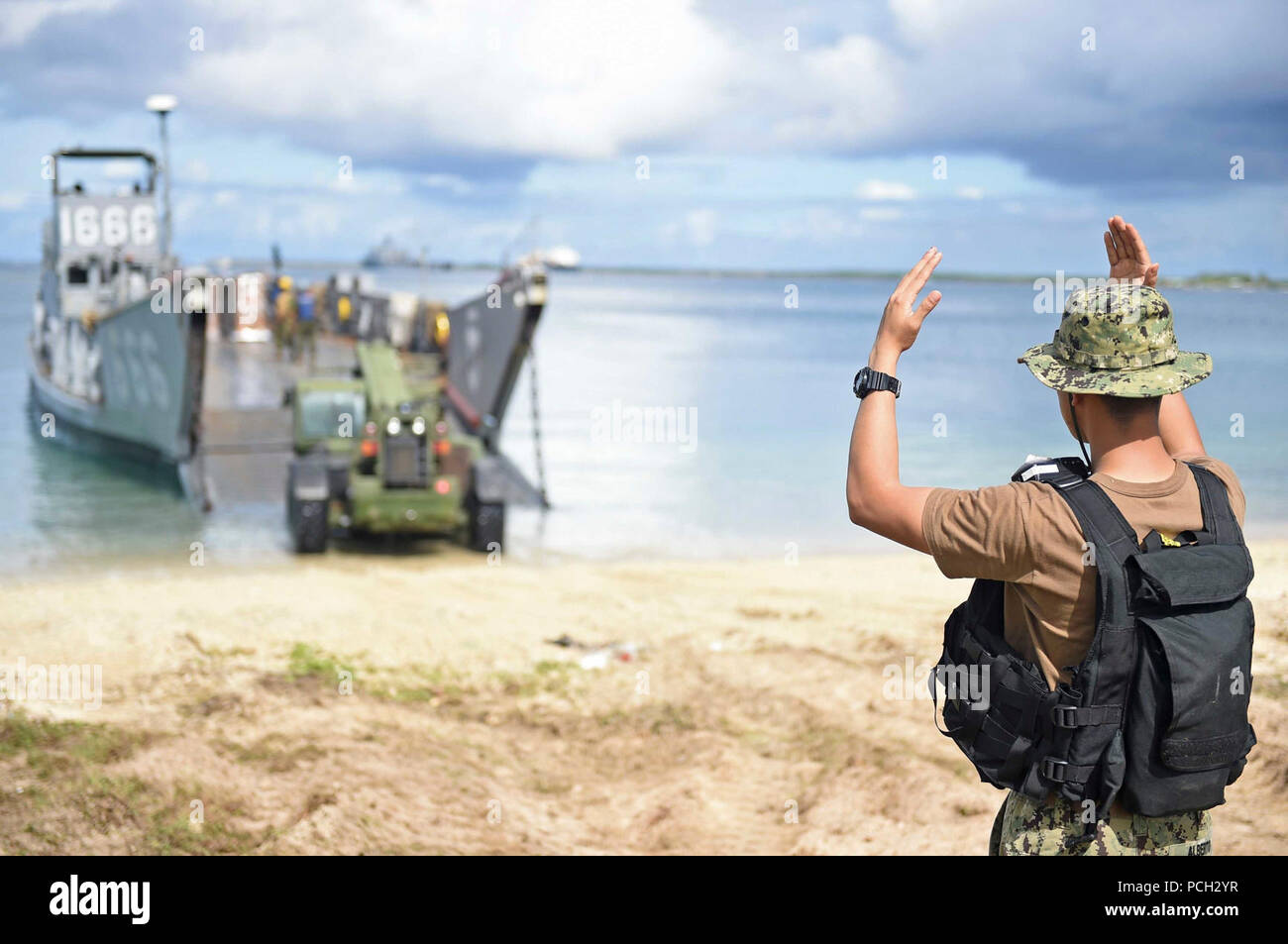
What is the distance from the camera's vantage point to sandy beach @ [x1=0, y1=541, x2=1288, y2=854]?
4945 mm

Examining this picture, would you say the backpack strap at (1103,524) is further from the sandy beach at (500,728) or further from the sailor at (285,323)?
the sailor at (285,323)

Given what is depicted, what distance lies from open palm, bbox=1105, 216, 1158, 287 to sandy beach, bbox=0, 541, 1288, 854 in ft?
9.10

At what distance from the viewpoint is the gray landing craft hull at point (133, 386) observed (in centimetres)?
1465

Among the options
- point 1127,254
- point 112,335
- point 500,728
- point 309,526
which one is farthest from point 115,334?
point 1127,254

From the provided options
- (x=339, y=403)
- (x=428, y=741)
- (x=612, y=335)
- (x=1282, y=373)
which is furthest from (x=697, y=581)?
(x=612, y=335)

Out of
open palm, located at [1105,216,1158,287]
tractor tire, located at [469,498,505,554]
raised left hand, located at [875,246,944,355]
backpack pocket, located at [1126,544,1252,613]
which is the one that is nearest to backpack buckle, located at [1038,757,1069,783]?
backpack pocket, located at [1126,544,1252,613]

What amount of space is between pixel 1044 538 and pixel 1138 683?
39cm

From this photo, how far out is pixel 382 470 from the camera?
36.4ft

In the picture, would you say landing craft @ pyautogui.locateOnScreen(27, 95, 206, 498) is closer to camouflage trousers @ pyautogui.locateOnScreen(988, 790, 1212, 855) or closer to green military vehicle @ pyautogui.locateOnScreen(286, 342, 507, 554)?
green military vehicle @ pyautogui.locateOnScreen(286, 342, 507, 554)

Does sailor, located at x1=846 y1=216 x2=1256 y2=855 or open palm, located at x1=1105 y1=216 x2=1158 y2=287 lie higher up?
open palm, located at x1=1105 y1=216 x2=1158 y2=287

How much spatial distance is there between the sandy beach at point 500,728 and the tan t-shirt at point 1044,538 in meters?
2.66

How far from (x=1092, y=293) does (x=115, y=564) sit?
12021 mm

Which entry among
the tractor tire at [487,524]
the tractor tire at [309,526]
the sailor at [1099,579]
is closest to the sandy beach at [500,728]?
the tractor tire at [309,526]

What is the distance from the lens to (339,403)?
41.1 ft
